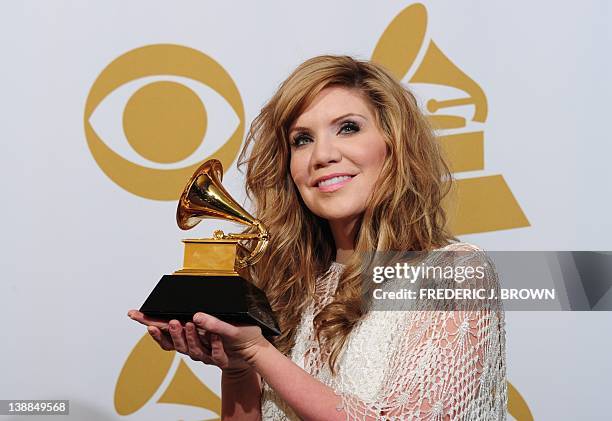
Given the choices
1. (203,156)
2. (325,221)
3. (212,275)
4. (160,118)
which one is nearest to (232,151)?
(203,156)

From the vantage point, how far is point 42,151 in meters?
2.45

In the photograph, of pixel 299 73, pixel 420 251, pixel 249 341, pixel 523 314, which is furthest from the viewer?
pixel 523 314

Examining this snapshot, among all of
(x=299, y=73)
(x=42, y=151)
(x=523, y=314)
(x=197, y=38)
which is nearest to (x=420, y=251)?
(x=299, y=73)

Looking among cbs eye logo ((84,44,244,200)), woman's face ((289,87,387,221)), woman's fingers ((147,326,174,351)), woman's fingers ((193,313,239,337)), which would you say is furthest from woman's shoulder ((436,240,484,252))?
cbs eye logo ((84,44,244,200))

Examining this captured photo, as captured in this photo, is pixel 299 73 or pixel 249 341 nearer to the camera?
pixel 249 341

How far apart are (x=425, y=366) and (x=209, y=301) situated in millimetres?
459

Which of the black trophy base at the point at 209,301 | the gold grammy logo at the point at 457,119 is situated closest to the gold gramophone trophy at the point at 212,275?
the black trophy base at the point at 209,301

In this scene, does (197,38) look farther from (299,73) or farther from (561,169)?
(561,169)

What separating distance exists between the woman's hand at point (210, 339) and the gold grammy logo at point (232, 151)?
902 millimetres

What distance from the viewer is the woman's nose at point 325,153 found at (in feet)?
5.86

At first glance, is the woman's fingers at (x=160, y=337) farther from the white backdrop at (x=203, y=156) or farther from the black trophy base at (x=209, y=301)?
the white backdrop at (x=203, y=156)

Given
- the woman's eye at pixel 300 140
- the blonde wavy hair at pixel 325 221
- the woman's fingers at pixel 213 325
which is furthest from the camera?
the woman's eye at pixel 300 140

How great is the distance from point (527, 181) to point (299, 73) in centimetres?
90

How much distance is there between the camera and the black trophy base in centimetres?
147
